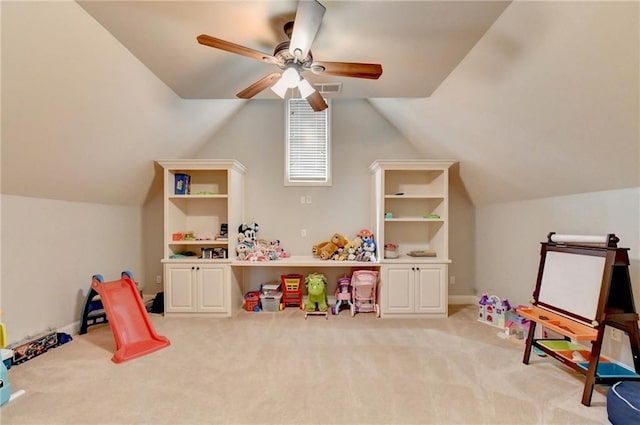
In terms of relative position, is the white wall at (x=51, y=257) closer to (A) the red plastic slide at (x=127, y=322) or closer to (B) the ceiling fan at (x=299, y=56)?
(A) the red plastic slide at (x=127, y=322)

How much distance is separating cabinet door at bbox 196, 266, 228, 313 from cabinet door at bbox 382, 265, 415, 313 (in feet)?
6.84

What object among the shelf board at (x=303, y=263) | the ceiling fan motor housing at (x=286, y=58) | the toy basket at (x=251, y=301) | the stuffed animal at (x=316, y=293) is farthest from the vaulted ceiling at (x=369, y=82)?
the stuffed animal at (x=316, y=293)

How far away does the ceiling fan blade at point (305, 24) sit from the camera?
1.58 metres

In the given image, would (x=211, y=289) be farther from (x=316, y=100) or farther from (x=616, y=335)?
(x=616, y=335)

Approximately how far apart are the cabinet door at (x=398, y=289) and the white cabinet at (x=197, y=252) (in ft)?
6.63

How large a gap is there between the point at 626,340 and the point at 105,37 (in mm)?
4629

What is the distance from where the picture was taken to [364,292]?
3764mm

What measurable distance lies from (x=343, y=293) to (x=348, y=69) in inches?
109

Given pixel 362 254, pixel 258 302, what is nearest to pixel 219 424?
pixel 258 302

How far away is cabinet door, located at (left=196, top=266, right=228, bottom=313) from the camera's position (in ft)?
12.0

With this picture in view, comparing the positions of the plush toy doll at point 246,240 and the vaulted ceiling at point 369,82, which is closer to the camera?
the vaulted ceiling at point 369,82

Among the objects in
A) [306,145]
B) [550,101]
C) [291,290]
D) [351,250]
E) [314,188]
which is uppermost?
[306,145]

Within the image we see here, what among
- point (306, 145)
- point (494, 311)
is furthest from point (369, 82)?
point (494, 311)

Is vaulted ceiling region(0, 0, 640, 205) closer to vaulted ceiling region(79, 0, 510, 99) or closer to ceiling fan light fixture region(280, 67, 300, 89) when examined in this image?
vaulted ceiling region(79, 0, 510, 99)
